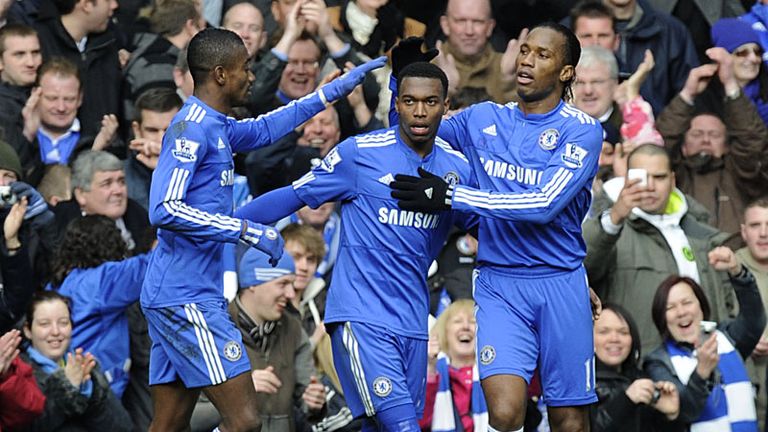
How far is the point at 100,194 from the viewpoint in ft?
41.7

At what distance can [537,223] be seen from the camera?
32.6 feet

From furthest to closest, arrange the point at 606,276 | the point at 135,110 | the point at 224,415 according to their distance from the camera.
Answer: the point at 135,110
the point at 606,276
the point at 224,415

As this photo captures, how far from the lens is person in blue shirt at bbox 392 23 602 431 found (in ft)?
32.0

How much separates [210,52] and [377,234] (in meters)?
1.35

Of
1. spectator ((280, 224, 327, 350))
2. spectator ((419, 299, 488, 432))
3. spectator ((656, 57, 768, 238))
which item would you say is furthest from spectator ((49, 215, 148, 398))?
spectator ((656, 57, 768, 238))

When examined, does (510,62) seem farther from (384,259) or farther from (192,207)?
(192,207)

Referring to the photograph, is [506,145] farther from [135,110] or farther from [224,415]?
[135,110]

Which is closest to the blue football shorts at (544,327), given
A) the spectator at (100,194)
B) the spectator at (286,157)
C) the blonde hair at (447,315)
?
the blonde hair at (447,315)

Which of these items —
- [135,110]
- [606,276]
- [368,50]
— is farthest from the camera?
[368,50]

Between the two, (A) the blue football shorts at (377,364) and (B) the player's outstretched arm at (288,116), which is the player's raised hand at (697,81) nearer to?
(B) the player's outstretched arm at (288,116)

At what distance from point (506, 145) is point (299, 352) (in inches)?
102

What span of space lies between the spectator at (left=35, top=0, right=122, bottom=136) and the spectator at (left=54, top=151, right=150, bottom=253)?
1463 millimetres

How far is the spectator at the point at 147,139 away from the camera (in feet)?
43.8

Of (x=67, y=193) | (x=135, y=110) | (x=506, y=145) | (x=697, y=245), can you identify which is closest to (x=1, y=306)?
(x=67, y=193)
